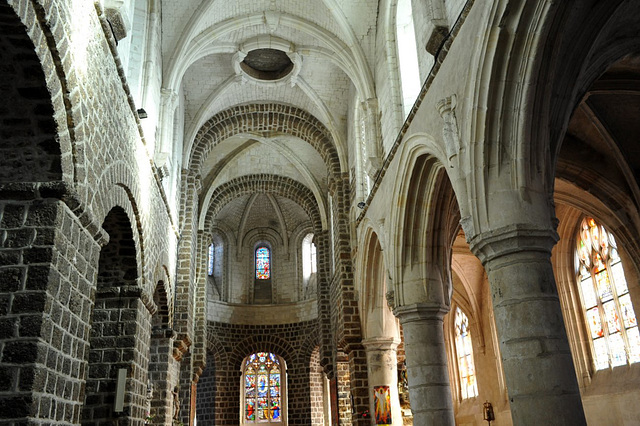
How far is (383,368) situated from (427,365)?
3974 millimetres

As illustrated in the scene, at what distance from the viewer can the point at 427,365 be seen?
925cm

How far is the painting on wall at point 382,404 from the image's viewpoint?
12.4 meters

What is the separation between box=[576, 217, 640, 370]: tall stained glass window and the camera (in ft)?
38.0

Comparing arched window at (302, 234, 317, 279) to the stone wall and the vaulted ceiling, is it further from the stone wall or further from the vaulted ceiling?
the vaulted ceiling

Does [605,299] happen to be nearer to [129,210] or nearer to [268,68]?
[129,210]

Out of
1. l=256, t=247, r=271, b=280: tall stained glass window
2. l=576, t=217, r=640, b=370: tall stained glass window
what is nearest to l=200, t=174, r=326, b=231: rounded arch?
l=256, t=247, r=271, b=280: tall stained glass window

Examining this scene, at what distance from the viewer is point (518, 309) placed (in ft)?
19.3

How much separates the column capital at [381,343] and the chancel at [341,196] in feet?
0.37

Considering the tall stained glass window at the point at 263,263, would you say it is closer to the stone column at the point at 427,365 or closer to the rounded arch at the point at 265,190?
the rounded arch at the point at 265,190

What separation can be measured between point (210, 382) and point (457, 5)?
698 inches

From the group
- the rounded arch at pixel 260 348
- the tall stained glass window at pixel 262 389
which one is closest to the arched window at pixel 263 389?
the tall stained glass window at pixel 262 389

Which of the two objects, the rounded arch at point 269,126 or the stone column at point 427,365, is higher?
the rounded arch at point 269,126

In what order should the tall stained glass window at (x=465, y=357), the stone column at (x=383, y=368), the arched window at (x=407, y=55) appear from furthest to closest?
the tall stained glass window at (x=465, y=357)
the stone column at (x=383, y=368)
the arched window at (x=407, y=55)

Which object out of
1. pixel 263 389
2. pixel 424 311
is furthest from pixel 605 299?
pixel 263 389
